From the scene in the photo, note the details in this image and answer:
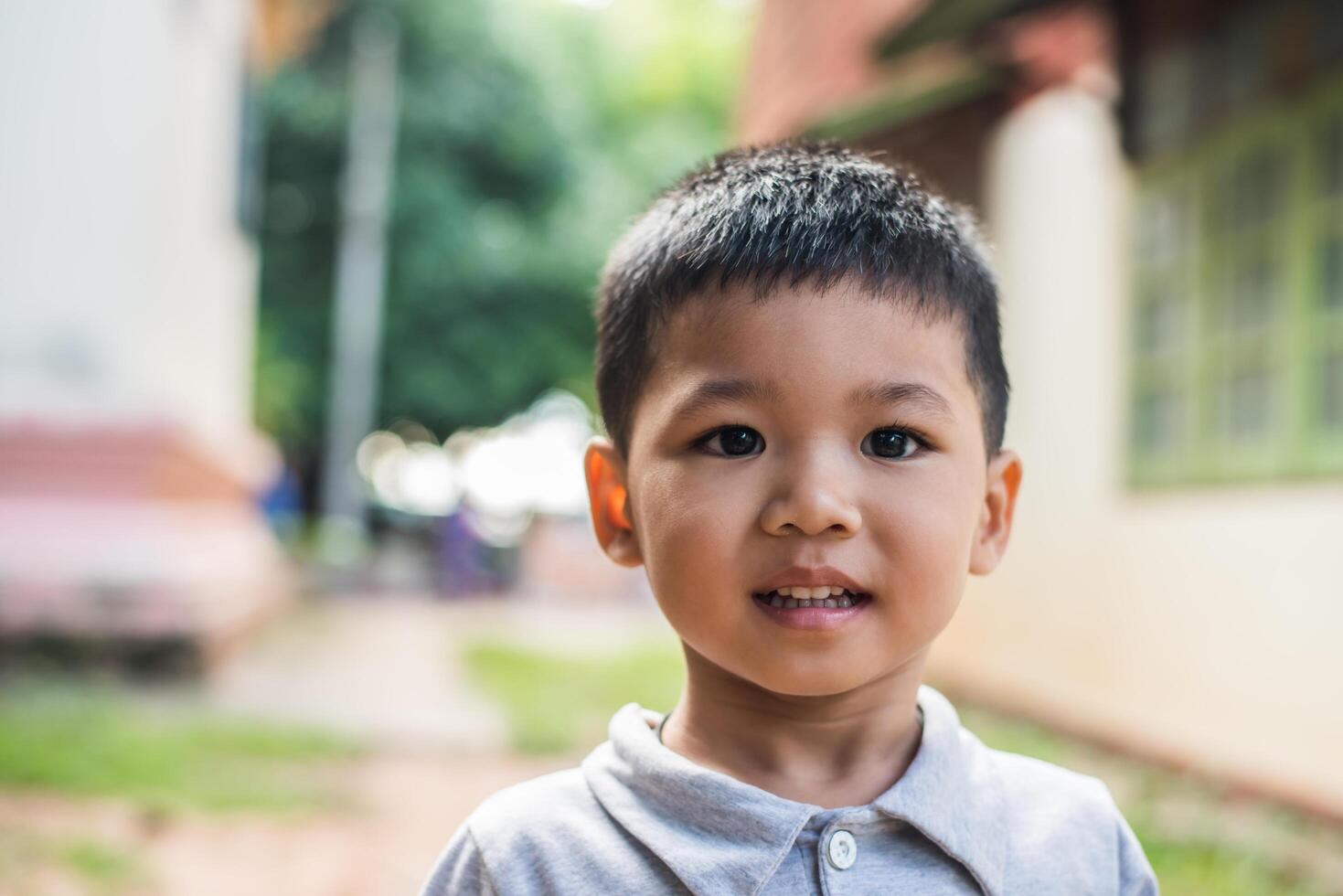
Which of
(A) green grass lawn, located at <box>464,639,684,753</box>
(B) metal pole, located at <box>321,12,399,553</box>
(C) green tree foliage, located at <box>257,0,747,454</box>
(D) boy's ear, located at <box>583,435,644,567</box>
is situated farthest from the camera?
(B) metal pole, located at <box>321,12,399,553</box>

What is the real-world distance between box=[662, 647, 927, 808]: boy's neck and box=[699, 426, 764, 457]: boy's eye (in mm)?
236

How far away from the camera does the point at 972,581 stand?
23.5 ft

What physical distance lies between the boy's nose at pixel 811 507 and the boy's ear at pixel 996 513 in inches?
10.9

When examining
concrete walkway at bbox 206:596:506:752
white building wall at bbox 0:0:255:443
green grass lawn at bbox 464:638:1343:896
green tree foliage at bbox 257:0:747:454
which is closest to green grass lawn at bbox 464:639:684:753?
green grass lawn at bbox 464:638:1343:896

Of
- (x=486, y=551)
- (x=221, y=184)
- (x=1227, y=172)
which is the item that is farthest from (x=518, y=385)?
(x=1227, y=172)

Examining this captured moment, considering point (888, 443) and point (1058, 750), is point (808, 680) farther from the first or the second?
point (1058, 750)

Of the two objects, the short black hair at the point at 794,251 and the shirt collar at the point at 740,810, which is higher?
the short black hair at the point at 794,251

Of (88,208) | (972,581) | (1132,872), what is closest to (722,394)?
(1132,872)

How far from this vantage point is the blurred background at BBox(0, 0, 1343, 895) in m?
3.95

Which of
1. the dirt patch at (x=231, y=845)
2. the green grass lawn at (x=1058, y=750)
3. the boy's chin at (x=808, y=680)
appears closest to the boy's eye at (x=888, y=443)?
the boy's chin at (x=808, y=680)

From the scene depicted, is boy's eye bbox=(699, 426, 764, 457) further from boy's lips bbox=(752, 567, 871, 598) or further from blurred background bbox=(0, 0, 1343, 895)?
blurred background bbox=(0, 0, 1343, 895)

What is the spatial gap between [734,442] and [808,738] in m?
0.31

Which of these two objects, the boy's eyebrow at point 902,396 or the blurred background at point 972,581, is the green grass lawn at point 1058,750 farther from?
the boy's eyebrow at point 902,396

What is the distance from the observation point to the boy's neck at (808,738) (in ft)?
4.35
